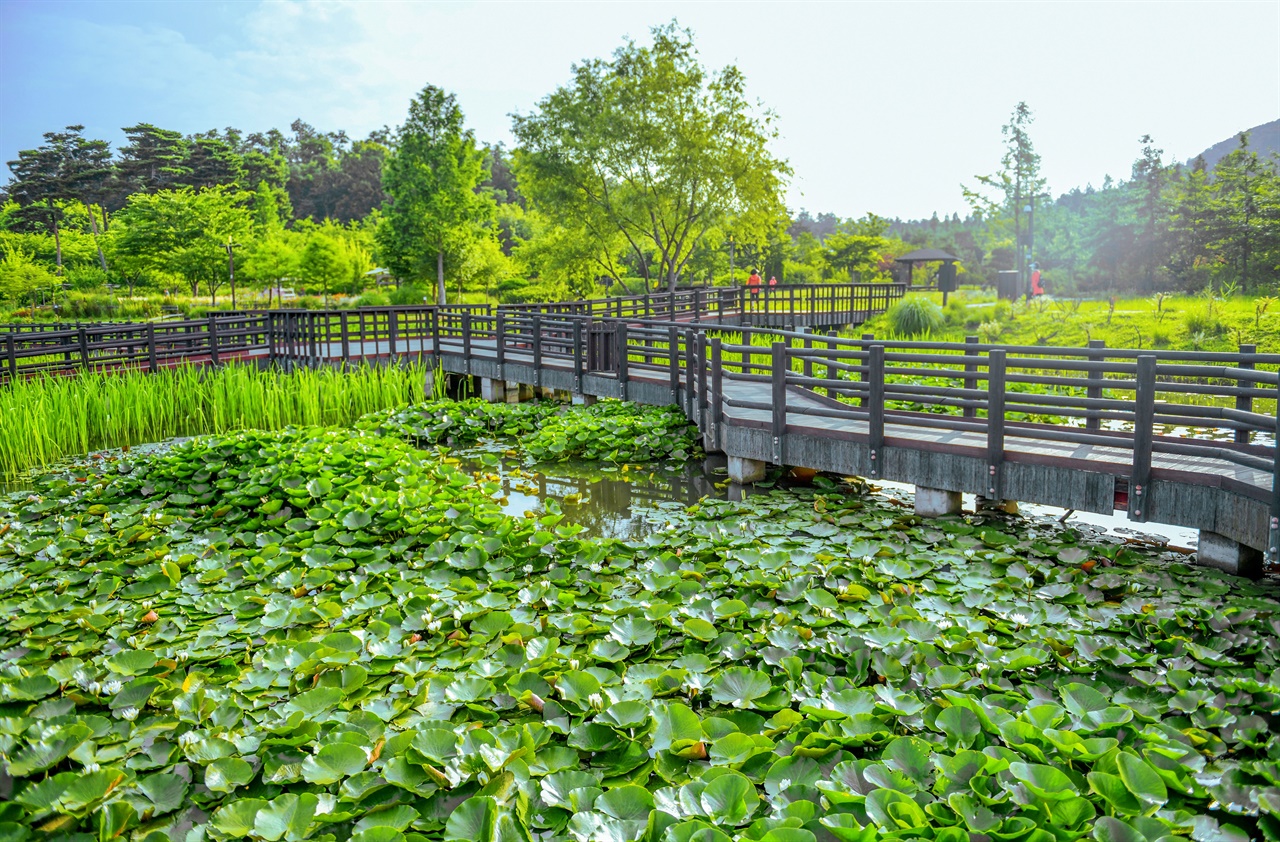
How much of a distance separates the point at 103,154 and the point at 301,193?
1582cm

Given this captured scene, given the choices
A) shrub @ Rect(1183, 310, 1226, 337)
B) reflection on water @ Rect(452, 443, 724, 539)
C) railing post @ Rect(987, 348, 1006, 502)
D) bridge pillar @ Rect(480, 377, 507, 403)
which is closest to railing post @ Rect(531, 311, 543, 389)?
bridge pillar @ Rect(480, 377, 507, 403)

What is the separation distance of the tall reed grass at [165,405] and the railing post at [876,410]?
8.20 meters

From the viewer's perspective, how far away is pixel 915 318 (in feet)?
72.7

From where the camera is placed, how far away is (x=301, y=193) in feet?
243

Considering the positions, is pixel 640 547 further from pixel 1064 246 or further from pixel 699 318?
pixel 1064 246

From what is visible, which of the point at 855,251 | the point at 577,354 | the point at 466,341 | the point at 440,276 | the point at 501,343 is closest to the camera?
the point at 577,354

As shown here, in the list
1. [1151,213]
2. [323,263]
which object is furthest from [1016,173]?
[323,263]

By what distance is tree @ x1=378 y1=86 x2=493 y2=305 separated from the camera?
36.2 m

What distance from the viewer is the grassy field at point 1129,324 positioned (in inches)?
695

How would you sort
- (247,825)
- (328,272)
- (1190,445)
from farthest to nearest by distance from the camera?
(328,272), (1190,445), (247,825)

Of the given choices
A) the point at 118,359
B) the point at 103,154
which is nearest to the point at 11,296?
the point at 103,154

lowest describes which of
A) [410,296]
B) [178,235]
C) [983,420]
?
[983,420]

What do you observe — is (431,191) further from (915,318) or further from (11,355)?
(11,355)

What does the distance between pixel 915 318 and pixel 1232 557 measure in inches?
672
